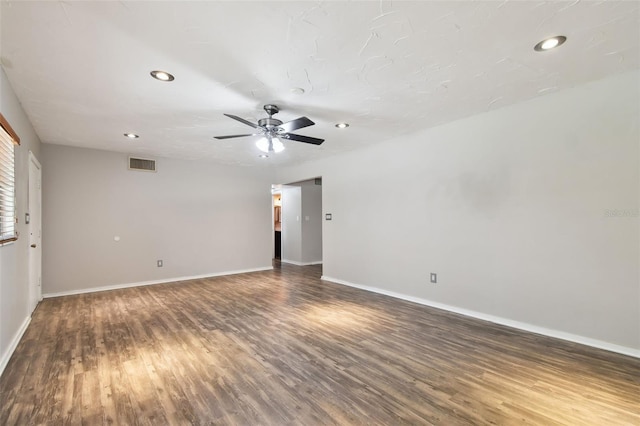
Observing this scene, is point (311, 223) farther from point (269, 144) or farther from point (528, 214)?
point (528, 214)

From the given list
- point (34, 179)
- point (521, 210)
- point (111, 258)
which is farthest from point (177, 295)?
point (521, 210)

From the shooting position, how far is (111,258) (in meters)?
5.57

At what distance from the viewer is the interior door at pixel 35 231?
13.5ft

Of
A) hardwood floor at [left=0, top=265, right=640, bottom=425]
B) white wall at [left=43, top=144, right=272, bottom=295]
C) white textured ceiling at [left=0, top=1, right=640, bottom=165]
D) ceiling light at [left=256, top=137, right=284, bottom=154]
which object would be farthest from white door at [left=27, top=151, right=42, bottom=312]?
ceiling light at [left=256, top=137, right=284, bottom=154]

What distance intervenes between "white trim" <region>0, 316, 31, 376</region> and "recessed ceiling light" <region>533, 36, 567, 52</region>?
4.97 metres

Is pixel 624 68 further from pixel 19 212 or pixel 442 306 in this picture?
pixel 19 212

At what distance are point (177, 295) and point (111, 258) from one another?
1.61 metres

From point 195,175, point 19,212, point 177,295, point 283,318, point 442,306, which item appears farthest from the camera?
point 195,175

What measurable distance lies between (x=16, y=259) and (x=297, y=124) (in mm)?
3269

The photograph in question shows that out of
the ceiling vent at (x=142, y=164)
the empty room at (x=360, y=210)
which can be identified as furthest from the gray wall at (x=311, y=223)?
the ceiling vent at (x=142, y=164)

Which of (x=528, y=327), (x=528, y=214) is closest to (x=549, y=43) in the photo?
(x=528, y=214)

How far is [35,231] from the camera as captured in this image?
4484 mm

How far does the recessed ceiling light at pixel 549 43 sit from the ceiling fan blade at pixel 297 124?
1951 millimetres

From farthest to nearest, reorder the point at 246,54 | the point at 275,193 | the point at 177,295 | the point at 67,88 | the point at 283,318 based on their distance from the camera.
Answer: the point at 275,193 → the point at 177,295 → the point at 283,318 → the point at 67,88 → the point at 246,54
